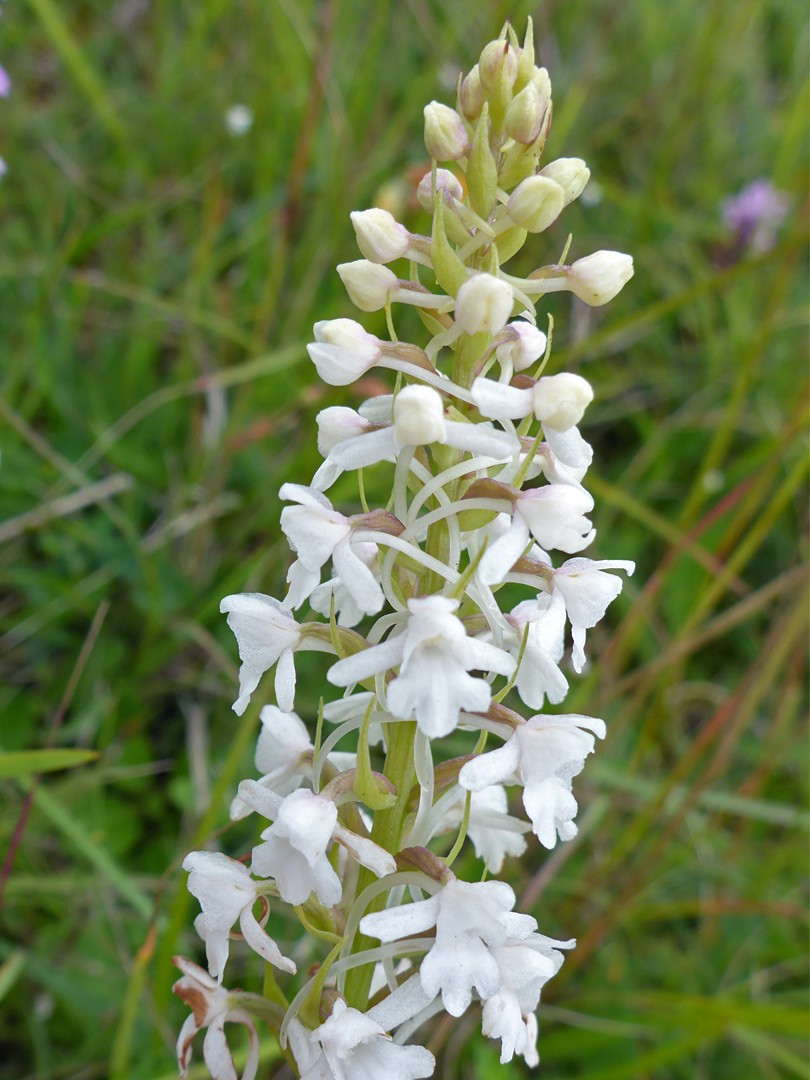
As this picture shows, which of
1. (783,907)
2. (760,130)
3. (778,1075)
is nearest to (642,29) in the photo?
(760,130)

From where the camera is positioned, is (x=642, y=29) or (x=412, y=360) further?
(x=642, y=29)

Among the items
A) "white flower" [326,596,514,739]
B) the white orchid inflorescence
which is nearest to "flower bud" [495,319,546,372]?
the white orchid inflorescence

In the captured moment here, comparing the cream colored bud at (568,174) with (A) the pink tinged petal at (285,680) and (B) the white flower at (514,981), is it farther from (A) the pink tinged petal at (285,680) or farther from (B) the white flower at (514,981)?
(B) the white flower at (514,981)

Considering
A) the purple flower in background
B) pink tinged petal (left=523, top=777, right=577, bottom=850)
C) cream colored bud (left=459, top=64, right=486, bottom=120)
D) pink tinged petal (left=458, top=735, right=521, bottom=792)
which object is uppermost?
the purple flower in background

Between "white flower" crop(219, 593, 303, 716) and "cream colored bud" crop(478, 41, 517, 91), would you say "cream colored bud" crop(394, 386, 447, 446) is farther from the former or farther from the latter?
"cream colored bud" crop(478, 41, 517, 91)

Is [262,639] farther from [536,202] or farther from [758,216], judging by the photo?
[758,216]

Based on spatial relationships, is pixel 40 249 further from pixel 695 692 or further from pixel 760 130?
pixel 760 130
